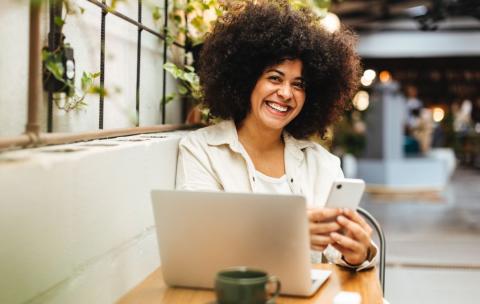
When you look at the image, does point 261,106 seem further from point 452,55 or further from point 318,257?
point 452,55

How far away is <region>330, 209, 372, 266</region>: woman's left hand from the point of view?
146 centimetres

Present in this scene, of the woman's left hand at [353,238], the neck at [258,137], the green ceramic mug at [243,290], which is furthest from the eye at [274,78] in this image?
the green ceramic mug at [243,290]

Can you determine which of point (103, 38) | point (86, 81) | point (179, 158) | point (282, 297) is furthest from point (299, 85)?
point (282, 297)

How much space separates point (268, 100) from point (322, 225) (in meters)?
0.71

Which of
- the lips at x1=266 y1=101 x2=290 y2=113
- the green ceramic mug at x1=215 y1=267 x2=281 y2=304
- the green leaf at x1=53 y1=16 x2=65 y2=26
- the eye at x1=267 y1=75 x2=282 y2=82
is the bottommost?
the green ceramic mug at x1=215 y1=267 x2=281 y2=304

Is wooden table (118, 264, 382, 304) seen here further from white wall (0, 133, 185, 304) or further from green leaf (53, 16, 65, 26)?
green leaf (53, 16, 65, 26)

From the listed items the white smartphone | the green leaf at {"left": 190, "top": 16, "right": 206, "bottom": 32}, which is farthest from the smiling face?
the white smartphone

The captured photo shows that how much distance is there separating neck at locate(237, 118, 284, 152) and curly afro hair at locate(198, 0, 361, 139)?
0.30 ft

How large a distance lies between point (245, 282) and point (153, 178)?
0.80 m

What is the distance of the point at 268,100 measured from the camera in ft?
6.77

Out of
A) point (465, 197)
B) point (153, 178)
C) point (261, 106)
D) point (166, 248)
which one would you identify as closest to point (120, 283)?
point (166, 248)

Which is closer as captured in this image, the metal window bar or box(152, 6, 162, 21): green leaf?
the metal window bar

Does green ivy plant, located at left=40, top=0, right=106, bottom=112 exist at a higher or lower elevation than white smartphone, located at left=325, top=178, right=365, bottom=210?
higher

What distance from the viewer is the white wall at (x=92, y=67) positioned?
1263mm
